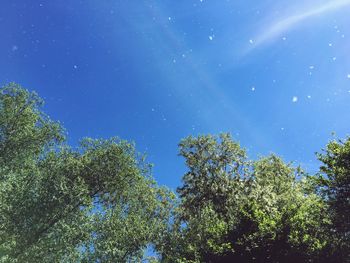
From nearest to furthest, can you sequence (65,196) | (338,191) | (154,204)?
(338,191)
(65,196)
(154,204)

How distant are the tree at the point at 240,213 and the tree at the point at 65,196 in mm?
5141

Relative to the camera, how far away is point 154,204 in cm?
4950

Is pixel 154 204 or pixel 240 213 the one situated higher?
pixel 154 204

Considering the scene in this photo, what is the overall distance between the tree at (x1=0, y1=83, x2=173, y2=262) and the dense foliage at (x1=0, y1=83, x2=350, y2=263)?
0.12 m

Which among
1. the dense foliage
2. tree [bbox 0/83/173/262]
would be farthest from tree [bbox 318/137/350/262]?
tree [bbox 0/83/173/262]

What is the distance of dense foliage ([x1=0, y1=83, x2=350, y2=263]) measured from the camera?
82.4 ft

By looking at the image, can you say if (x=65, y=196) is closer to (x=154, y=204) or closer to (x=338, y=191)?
(x=154, y=204)

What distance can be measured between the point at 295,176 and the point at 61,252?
32.3 m

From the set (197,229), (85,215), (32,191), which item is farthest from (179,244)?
(32,191)

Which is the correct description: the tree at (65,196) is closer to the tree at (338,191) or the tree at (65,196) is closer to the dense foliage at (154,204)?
the dense foliage at (154,204)

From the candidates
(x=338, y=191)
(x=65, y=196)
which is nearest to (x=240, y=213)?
(x=338, y=191)

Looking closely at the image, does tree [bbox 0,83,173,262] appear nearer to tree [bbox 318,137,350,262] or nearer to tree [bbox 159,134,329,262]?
tree [bbox 159,134,329,262]

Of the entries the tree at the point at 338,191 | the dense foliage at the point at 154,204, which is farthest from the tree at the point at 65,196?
the tree at the point at 338,191

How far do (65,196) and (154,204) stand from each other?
1244 centimetres
